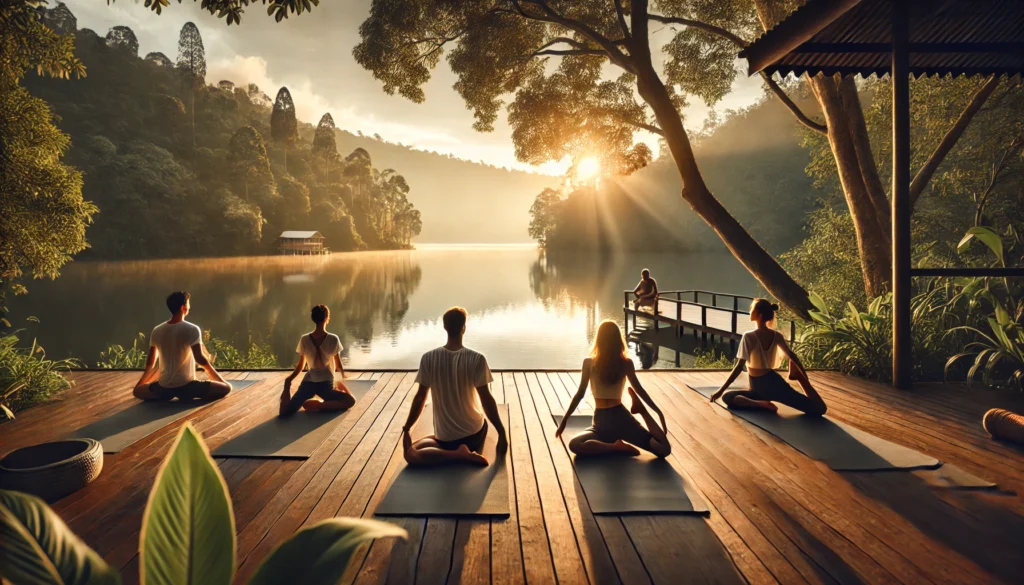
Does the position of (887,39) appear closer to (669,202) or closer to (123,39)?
(669,202)

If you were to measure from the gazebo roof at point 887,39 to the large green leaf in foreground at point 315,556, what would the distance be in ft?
18.9

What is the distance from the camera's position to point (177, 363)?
529 centimetres

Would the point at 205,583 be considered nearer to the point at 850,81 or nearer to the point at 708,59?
the point at 850,81

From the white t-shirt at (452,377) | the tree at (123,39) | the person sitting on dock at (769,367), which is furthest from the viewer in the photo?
the tree at (123,39)

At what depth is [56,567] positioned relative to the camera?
0.81 m

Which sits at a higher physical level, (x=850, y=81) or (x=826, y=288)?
(x=850, y=81)

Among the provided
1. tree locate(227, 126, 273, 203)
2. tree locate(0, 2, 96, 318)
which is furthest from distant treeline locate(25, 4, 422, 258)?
tree locate(0, 2, 96, 318)

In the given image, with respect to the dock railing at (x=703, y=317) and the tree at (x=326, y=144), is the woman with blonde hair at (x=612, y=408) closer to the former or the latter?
the dock railing at (x=703, y=317)

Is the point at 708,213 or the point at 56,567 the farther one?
the point at 708,213

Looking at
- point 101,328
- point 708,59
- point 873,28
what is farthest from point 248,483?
point 101,328

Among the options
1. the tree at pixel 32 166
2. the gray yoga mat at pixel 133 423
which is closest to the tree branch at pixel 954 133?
the gray yoga mat at pixel 133 423

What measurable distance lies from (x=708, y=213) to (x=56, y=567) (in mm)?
9864

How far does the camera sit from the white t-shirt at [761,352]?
4.83 metres

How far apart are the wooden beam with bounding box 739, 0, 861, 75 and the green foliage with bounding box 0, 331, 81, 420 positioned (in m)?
8.45
